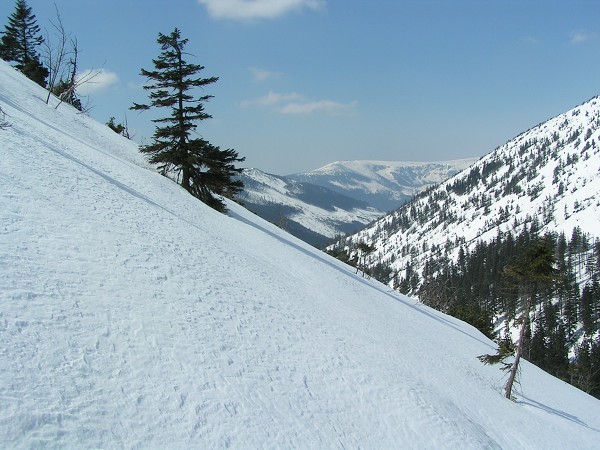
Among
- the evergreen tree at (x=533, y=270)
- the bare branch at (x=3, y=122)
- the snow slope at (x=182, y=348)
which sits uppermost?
the evergreen tree at (x=533, y=270)

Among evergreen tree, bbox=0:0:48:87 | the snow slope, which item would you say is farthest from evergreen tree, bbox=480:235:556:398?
evergreen tree, bbox=0:0:48:87

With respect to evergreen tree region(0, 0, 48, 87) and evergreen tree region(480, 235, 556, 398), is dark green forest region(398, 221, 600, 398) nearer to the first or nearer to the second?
evergreen tree region(480, 235, 556, 398)

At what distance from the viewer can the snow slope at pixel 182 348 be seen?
278 inches

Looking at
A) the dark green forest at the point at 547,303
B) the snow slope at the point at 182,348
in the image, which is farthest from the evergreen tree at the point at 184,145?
the dark green forest at the point at 547,303

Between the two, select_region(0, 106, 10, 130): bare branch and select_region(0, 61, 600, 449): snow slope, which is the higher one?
select_region(0, 106, 10, 130): bare branch

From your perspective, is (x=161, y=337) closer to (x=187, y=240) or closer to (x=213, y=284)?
(x=213, y=284)

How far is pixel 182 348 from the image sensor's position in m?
9.41

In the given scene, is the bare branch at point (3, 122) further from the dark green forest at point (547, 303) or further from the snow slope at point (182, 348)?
the dark green forest at point (547, 303)

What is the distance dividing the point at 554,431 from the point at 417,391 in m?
8.96

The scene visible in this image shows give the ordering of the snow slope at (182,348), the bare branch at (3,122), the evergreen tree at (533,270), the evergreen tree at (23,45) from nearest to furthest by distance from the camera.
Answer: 1. the snow slope at (182,348)
2. the bare branch at (3,122)
3. the evergreen tree at (533,270)
4. the evergreen tree at (23,45)

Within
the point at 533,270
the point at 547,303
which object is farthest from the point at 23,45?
the point at 547,303

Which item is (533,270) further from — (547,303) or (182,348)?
(547,303)

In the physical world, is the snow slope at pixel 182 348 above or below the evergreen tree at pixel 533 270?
below

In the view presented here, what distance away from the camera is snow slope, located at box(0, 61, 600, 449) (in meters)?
7.05
